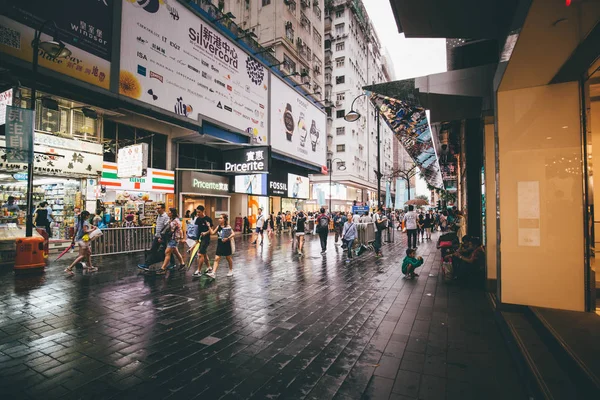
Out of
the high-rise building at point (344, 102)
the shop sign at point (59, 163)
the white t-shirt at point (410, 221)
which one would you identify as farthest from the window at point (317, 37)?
the white t-shirt at point (410, 221)

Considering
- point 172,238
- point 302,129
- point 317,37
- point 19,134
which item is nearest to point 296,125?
point 302,129

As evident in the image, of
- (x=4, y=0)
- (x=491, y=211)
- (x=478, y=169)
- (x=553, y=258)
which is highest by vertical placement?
(x=4, y=0)

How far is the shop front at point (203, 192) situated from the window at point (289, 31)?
18.1 metres

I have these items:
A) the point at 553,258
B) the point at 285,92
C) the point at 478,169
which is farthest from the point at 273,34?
the point at 553,258

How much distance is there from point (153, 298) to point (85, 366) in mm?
2654

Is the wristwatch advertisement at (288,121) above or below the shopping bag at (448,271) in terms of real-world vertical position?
above

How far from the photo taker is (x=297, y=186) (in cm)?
2828

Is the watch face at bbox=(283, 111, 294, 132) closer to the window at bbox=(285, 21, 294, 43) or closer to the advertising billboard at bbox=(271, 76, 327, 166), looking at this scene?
the advertising billboard at bbox=(271, 76, 327, 166)

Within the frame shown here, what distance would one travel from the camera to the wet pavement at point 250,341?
2762 mm

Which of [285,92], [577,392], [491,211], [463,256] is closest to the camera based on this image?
[577,392]

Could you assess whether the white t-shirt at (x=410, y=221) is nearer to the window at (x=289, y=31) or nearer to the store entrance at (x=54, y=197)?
the store entrance at (x=54, y=197)

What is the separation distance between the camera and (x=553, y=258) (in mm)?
3850

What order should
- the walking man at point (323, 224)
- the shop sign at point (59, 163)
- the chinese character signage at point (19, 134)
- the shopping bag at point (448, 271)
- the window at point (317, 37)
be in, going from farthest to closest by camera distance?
the window at point (317, 37) → the walking man at point (323, 224) → the shop sign at point (59, 163) → the chinese character signage at point (19, 134) → the shopping bag at point (448, 271)

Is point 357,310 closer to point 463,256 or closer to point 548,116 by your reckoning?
point 463,256
